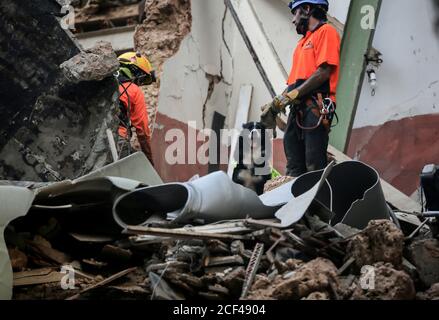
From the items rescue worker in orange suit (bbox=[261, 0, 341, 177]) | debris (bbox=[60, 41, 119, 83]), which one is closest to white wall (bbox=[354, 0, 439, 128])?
rescue worker in orange suit (bbox=[261, 0, 341, 177])

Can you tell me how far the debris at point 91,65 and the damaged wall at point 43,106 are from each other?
7cm

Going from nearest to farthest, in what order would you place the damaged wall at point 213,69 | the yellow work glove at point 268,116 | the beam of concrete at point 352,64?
the yellow work glove at point 268,116, the beam of concrete at point 352,64, the damaged wall at point 213,69

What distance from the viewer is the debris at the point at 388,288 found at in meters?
2.72

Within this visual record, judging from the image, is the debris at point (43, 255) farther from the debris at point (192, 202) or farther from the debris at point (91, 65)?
the debris at point (91, 65)

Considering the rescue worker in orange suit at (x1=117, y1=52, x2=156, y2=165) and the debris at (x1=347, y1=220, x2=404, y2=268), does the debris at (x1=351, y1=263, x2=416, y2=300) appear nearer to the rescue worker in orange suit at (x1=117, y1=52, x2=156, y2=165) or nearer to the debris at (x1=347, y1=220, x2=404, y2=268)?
the debris at (x1=347, y1=220, x2=404, y2=268)

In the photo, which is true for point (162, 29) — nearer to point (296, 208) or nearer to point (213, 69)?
point (213, 69)

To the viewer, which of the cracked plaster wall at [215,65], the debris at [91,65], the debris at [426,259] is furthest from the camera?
the cracked plaster wall at [215,65]

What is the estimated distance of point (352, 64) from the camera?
25.0ft

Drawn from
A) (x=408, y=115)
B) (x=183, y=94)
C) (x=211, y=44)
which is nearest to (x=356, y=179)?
(x=408, y=115)

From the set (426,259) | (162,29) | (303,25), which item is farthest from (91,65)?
(162,29)

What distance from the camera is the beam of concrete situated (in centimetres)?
757

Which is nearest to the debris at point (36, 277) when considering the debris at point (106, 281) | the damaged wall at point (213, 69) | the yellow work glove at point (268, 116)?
the debris at point (106, 281)

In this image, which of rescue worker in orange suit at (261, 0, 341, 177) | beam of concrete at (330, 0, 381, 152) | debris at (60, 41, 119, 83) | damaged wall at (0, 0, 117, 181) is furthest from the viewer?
beam of concrete at (330, 0, 381, 152)
